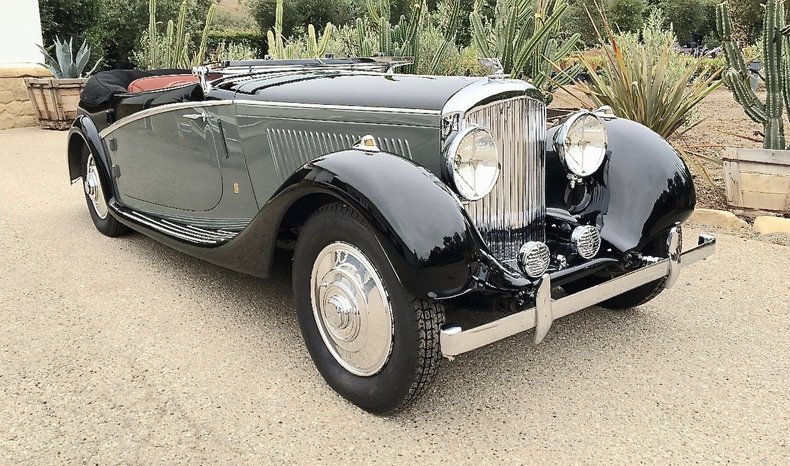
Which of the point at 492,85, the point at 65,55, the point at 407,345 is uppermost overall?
the point at 65,55

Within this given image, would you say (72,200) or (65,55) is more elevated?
(65,55)

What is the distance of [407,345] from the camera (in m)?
2.14

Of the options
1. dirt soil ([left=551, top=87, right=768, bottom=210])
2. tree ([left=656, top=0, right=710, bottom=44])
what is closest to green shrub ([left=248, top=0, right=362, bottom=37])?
tree ([left=656, top=0, right=710, bottom=44])

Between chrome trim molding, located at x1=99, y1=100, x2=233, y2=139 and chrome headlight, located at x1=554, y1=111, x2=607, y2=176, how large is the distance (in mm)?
1618

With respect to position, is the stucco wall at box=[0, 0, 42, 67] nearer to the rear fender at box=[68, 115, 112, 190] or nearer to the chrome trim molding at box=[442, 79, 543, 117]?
the rear fender at box=[68, 115, 112, 190]

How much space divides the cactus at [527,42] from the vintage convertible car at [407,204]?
338 centimetres

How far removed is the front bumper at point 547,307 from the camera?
207 cm

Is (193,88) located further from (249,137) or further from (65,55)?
(65,55)

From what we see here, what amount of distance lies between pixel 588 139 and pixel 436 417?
4.70 ft

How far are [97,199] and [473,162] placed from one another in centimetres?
326

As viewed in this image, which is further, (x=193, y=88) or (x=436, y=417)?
(x=193, y=88)

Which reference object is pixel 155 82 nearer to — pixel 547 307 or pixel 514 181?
pixel 514 181

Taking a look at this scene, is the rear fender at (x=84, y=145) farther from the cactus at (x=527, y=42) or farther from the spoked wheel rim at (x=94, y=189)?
the cactus at (x=527, y=42)

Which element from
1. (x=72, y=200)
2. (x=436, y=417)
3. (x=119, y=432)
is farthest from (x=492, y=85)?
(x=72, y=200)
